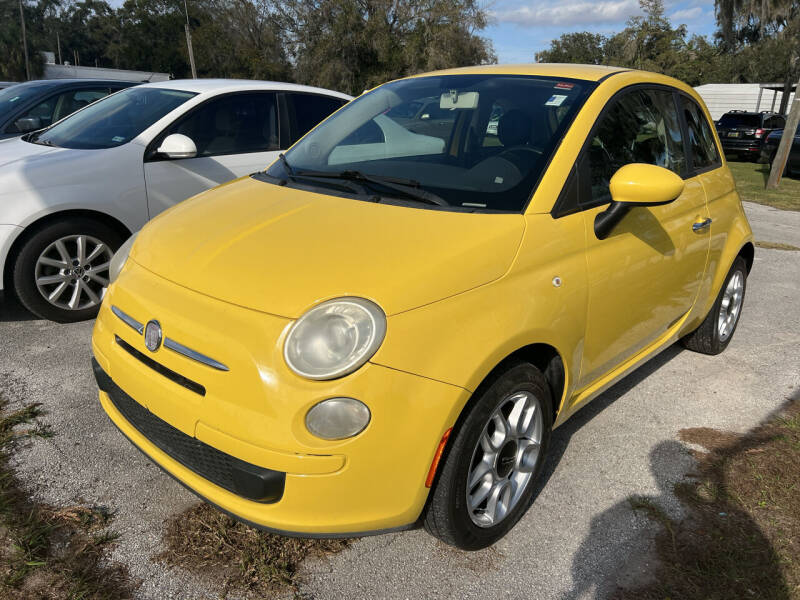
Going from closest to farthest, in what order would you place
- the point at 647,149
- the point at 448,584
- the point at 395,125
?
1. the point at 448,584
2. the point at 647,149
3. the point at 395,125

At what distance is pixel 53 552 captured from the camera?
2.20 m

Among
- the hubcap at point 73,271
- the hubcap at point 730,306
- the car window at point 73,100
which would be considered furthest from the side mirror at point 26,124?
the hubcap at point 730,306

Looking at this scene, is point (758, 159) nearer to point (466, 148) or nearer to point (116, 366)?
point (466, 148)

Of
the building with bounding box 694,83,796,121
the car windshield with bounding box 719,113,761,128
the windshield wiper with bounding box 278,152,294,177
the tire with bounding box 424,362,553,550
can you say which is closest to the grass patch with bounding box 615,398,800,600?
the tire with bounding box 424,362,553,550

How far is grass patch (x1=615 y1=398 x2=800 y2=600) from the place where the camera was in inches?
85.7

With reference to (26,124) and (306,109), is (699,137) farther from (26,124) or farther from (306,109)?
(26,124)

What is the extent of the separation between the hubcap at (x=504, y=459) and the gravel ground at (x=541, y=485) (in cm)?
18

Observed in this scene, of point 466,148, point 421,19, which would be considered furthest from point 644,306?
point 421,19

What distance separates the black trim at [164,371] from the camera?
1952mm

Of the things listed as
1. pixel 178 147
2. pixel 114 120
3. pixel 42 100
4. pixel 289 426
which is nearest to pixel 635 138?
pixel 289 426

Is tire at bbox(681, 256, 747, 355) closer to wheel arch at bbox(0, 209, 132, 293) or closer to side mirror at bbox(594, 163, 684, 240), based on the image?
side mirror at bbox(594, 163, 684, 240)

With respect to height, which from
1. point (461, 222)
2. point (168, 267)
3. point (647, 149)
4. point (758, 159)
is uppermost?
point (647, 149)

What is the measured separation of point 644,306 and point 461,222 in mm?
1140

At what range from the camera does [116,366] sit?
2236mm
